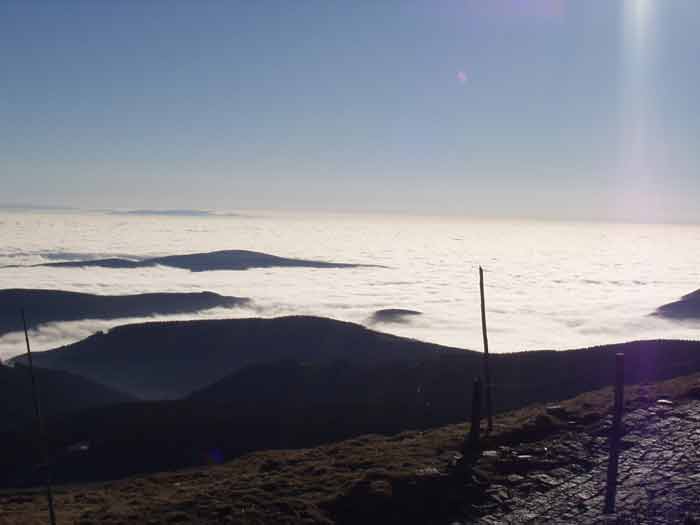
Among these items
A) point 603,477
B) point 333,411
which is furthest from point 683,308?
point 603,477

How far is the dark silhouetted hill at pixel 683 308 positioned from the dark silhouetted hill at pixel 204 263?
100.0 metres

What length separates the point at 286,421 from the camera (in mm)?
32031

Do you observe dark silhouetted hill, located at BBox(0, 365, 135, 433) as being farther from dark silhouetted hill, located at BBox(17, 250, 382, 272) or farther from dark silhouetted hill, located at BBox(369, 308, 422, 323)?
dark silhouetted hill, located at BBox(17, 250, 382, 272)

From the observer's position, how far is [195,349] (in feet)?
270

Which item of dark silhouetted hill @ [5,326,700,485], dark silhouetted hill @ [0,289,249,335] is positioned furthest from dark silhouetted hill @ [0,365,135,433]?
dark silhouetted hill @ [0,289,249,335]

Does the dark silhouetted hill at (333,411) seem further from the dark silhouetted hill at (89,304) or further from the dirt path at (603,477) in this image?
the dark silhouetted hill at (89,304)

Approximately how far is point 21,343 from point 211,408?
77774 millimetres

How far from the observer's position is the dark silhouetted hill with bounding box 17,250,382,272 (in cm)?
17962

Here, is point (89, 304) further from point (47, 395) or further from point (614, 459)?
point (614, 459)

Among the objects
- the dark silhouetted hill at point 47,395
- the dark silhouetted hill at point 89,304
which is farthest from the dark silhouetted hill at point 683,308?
the dark silhouetted hill at point 89,304

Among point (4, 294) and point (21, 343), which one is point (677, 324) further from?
point (4, 294)

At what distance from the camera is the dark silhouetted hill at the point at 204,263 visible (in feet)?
589

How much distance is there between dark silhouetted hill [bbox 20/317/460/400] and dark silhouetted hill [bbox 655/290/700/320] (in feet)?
135

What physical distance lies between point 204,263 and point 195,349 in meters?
111
